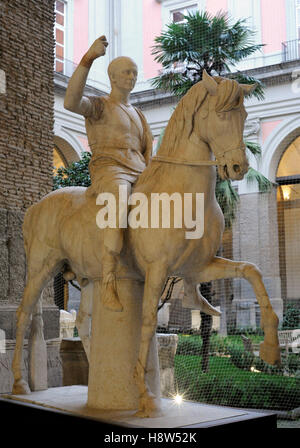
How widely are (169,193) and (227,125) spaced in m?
0.58

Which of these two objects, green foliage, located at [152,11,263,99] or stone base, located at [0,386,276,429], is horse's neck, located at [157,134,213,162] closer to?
stone base, located at [0,386,276,429]

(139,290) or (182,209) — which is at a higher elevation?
(182,209)

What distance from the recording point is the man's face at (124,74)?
3.99 m

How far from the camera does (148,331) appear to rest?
138 inches

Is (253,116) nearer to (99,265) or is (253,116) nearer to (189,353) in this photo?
(189,353)

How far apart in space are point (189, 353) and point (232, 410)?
8899 millimetres

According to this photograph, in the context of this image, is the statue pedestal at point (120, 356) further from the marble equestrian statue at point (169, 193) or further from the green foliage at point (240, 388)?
the green foliage at point (240, 388)

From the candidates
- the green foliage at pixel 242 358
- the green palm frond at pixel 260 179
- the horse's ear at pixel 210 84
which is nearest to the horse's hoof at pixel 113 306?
the horse's ear at pixel 210 84

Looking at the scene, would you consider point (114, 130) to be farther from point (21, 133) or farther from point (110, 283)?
point (21, 133)

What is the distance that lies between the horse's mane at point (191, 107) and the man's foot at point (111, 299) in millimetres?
764

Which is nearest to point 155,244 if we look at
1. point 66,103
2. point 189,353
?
point 66,103

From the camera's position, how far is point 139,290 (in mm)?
3971
